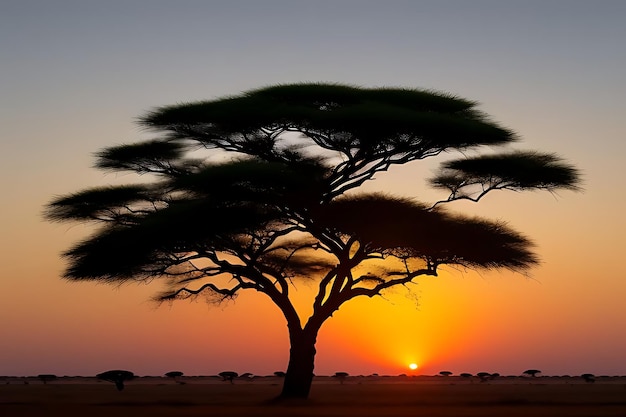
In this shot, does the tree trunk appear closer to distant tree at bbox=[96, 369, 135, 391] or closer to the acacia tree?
the acacia tree

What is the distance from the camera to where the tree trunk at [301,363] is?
114 feet

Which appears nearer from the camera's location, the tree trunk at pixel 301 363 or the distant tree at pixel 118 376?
the tree trunk at pixel 301 363

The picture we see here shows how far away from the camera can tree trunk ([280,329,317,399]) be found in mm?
34750

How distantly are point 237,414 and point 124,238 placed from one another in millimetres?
8176

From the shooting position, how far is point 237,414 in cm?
2822

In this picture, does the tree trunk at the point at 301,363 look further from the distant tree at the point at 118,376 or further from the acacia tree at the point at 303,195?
the distant tree at the point at 118,376

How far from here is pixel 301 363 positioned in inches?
1369

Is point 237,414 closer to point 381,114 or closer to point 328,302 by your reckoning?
point 328,302

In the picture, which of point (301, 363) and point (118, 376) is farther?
point (118, 376)

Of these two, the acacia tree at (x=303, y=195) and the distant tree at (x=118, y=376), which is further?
the distant tree at (x=118, y=376)

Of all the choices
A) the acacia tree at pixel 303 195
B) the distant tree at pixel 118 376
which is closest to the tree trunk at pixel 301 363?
the acacia tree at pixel 303 195

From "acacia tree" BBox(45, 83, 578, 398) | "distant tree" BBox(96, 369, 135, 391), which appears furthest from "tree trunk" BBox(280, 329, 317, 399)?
"distant tree" BBox(96, 369, 135, 391)

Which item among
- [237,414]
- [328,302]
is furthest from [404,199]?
[237,414]

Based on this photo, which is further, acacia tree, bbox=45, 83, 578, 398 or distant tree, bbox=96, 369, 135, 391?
distant tree, bbox=96, 369, 135, 391
